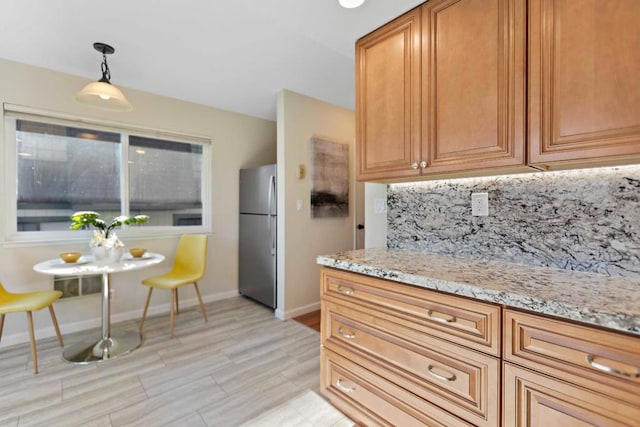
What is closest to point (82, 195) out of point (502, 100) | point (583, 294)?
point (502, 100)

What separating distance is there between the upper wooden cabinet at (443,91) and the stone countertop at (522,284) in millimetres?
479

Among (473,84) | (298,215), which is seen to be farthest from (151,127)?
(473,84)

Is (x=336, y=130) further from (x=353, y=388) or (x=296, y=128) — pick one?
(x=353, y=388)

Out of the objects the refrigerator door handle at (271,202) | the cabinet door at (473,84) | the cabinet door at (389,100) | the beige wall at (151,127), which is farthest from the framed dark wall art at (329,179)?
the cabinet door at (473,84)

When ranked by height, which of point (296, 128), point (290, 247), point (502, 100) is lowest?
point (290, 247)

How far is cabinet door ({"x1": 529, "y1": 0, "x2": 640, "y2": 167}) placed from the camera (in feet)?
3.39

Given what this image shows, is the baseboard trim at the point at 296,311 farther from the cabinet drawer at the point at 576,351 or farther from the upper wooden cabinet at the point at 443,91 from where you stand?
the cabinet drawer at the point at 576,351

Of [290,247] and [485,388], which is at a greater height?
[290,247]

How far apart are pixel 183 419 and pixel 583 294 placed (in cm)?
198

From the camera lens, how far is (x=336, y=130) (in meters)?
3.72

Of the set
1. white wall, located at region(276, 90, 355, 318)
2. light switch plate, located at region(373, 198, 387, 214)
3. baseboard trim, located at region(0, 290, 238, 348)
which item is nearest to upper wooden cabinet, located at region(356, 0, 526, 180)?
light switch plate, located at region(373, 198, 387, 214)

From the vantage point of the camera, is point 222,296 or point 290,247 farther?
point 222,296

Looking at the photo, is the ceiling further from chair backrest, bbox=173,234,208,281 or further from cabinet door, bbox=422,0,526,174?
chair backrest, bbox=173,234,208,281

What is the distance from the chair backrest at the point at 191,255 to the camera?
302cm
